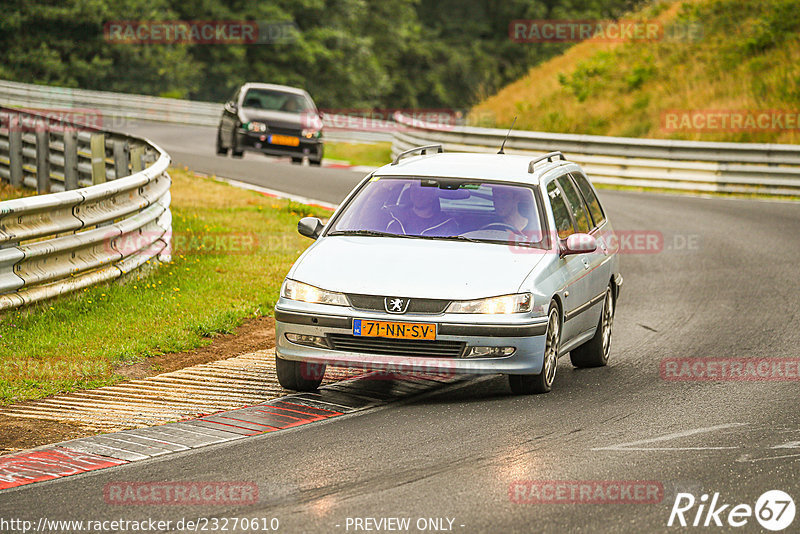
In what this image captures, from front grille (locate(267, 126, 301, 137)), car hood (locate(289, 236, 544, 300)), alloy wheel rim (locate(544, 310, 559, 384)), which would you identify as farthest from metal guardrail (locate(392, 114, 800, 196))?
car hood (locate(289, 236, 544, 300))

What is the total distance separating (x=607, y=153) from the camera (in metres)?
26.1

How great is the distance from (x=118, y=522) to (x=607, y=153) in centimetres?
2160

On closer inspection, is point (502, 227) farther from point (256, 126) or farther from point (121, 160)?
point (256, 126)

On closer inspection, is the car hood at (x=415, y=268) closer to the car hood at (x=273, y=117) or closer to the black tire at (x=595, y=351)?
the black tire at (x=595, y=351)

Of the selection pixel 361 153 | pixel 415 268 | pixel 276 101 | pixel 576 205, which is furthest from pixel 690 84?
pixel 415 268

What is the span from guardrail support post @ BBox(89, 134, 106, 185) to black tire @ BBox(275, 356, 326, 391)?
9.17 metres

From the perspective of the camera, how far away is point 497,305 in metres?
8.09

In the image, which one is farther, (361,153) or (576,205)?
(361,153)

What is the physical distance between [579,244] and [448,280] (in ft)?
4.01

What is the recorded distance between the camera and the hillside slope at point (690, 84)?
2888cm

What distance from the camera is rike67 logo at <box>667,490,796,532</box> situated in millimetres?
5668

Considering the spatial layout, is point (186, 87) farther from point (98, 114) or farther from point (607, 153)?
point (607, 153)

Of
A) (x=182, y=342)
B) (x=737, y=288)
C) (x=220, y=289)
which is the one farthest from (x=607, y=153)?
(x=182, y=342)

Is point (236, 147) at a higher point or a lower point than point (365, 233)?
lower
